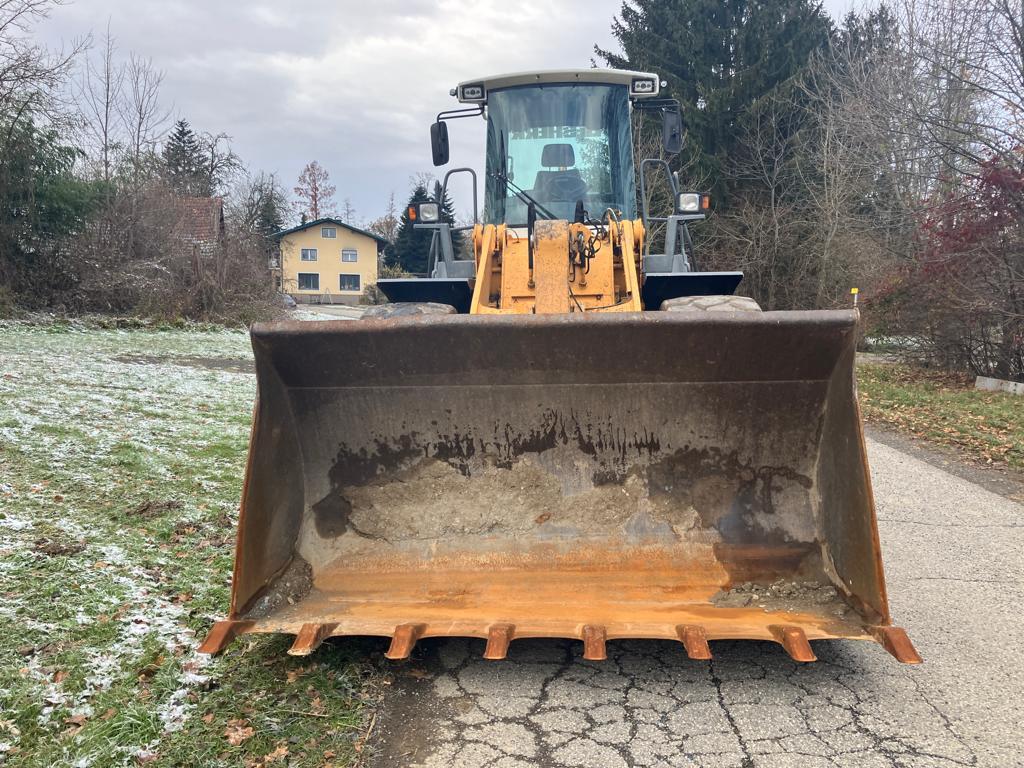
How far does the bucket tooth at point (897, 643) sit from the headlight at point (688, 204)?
10.3ft

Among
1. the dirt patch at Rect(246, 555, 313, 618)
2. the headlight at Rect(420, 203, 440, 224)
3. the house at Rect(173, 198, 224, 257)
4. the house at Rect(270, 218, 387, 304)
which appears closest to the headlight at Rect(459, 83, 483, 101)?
the headlight at Rect(420, 203, 440, 224)

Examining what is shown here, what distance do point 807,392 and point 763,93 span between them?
23.2 meters

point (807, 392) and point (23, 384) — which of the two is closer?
point (807, 392)

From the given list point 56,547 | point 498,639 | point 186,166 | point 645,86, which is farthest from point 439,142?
point 186,166

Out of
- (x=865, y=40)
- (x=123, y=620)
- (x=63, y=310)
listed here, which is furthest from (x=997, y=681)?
(x=865, y=40)

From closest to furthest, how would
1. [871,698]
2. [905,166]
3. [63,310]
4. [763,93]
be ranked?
[871,698] → [905,166] → [63,310] → [763,93]

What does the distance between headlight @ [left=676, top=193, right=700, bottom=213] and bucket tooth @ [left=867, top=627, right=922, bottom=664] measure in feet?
10.3

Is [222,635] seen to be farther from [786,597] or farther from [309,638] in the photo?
[786,597]

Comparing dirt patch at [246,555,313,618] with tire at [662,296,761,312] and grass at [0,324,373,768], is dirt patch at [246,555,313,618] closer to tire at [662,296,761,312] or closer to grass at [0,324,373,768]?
grass at [0,324,373,768]

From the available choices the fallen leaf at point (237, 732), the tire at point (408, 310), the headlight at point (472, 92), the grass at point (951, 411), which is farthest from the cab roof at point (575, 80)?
the grass at point (951, 411)

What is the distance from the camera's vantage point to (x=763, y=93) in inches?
929

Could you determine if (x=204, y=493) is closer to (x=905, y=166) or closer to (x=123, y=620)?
(x=123, y=620)

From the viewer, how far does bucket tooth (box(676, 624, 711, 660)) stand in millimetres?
2541

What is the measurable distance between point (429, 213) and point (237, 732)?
12.3 feet
